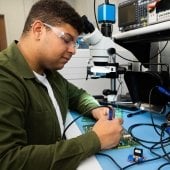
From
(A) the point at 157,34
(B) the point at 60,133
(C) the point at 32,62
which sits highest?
(A) the point at 157,34

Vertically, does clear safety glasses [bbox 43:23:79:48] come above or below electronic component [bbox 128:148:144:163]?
above

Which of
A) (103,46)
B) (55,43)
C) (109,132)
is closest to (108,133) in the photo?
(109,132)

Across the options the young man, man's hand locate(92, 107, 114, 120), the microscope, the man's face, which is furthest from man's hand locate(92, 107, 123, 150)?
the microscope

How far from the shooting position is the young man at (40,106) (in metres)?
0.63

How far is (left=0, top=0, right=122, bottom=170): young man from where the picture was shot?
2.08 ft

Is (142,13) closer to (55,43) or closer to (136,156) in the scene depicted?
(55,43)

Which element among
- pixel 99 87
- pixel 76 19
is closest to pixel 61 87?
pixel 76 19

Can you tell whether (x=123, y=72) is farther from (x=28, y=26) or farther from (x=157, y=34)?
(x=28, y=26)

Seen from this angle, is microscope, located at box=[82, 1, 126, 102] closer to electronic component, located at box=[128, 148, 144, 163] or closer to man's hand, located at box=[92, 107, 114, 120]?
man's hand, located at box=[92, 107, 114, 120]

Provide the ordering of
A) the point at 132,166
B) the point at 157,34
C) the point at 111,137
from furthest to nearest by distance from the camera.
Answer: the point at 157,34 → the point at 111,137 → the point at 132,166

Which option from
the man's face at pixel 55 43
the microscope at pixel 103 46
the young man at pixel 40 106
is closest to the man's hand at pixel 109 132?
the young man at pixel 40 106

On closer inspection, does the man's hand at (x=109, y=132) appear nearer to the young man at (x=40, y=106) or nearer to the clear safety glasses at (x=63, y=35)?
the young man at (x=40, y=106)

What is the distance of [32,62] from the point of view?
0.92 metres

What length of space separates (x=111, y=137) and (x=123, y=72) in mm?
652
